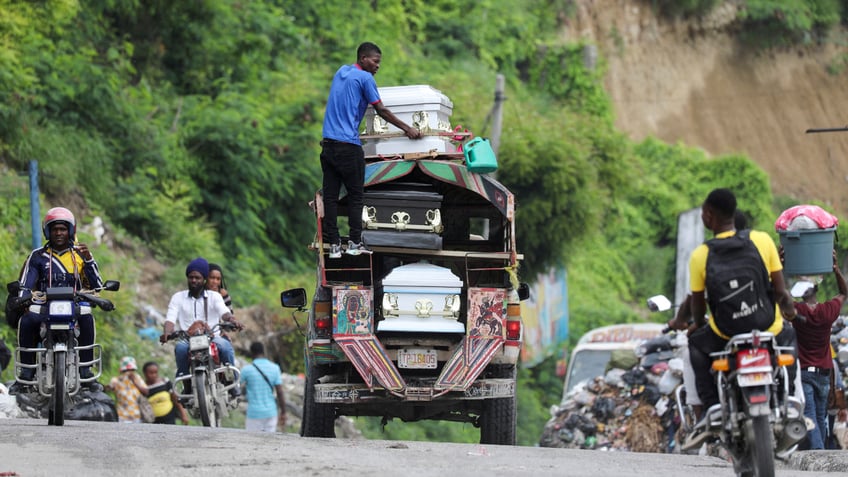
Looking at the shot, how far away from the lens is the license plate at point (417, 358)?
12727mm

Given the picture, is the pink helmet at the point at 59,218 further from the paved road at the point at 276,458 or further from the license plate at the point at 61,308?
the paved road at the point at 276,458

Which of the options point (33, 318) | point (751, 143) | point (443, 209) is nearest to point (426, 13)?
point (751, 143)

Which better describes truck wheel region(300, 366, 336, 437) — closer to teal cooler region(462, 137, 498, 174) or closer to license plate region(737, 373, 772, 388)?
teal cooler region(462, 137, 498, 174)

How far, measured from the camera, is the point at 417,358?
1276 cm

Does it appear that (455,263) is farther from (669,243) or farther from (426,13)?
(669,243)

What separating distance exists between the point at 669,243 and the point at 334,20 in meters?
16.3

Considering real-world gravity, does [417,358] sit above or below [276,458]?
above

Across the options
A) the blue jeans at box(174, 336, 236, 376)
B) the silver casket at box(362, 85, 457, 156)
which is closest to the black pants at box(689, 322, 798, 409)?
the silver casket at box(362, 85, 457, 156)

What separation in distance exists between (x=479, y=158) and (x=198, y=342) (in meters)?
3.23

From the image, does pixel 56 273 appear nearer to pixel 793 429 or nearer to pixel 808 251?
pixel 808 251

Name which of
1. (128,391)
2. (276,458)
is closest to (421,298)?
(276,458)

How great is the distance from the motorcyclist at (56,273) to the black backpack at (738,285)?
227 inches

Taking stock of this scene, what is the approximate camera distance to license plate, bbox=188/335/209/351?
14078 millimetres

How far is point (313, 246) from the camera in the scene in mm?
13242
